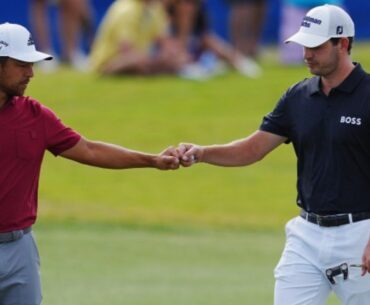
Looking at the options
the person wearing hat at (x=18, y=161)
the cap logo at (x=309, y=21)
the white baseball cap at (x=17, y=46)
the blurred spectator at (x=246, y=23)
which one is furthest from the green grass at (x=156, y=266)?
the blurred spectator at (x=246, y=23)

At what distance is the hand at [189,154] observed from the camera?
9648 mm

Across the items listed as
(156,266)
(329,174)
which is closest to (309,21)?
(329,174)

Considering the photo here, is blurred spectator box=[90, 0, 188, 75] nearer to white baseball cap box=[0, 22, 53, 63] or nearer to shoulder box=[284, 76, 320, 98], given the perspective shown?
shoulder box=[284, 76, 320, 98]

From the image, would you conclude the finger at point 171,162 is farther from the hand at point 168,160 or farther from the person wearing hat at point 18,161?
the person wearing hat at point 18,161

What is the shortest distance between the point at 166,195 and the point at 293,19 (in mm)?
6133

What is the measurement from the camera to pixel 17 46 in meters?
8.54

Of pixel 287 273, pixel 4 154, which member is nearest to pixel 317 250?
pixel 287 273

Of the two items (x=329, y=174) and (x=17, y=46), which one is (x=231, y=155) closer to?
(x=329, y=174)

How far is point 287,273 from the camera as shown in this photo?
8789 millimetres

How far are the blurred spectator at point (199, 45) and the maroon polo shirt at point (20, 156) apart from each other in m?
13.8

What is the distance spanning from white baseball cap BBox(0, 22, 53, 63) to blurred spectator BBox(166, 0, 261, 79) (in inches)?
542

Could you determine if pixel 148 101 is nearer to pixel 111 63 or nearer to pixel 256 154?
pixel 111 63

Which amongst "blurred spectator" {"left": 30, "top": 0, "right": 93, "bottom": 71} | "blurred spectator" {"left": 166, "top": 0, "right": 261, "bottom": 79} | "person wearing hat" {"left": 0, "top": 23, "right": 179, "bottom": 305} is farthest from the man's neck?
"blurred spectator" {"left": 30, "top": 0, "right": 93, "bottom": 71}

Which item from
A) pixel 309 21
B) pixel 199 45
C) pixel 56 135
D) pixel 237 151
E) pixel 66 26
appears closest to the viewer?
pixel 56 135
